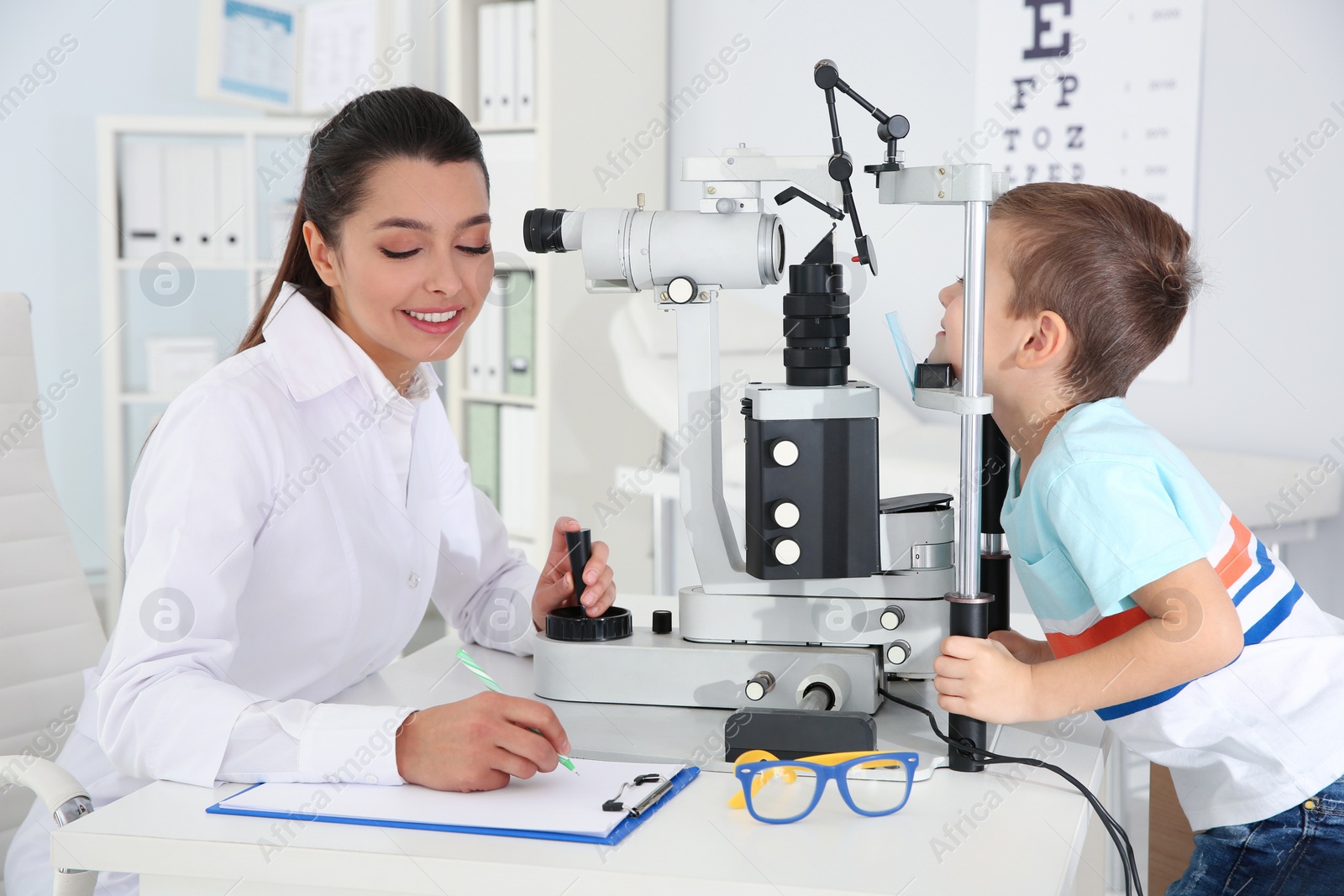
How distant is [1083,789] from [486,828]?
47cm

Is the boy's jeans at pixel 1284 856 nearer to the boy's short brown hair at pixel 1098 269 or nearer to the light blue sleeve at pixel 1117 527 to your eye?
the light blue sleeve at pixel 1117 527

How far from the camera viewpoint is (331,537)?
1179mm

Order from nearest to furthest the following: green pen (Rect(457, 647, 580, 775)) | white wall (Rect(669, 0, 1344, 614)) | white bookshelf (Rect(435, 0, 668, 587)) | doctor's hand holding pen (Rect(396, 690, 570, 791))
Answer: doctor's hand holding pen (Rect(396, 690, 570, 791))
green pen (Rect(457, 647, 580, 775))
white wall (Rect(669, 0, 1344, 614))
white bookshelf (Rect(435, 0, 668, 587))

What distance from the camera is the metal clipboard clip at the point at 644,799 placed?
2.71 ft

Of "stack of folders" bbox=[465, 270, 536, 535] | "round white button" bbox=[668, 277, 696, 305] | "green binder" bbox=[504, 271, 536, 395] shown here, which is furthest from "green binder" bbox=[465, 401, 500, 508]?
"round white button" bbox=[668, 277, 696, 305]

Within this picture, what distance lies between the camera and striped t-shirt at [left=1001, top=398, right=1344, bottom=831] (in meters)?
0.93

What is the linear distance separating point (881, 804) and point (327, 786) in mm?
440

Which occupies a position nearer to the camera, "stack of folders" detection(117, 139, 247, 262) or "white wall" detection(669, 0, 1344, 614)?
"white wall" detection(669, 0, 1344, 614)

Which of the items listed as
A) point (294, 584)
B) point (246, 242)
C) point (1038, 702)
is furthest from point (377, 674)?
point (246, 242)

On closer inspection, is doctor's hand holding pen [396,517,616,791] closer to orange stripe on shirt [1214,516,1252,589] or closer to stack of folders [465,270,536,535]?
orange stripe on shirt [1214,516,1252,589]

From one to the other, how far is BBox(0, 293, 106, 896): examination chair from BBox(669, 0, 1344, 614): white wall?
1.57m

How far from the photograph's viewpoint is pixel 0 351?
4.65ft

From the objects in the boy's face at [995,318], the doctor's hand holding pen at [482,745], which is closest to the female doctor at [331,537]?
the doctor's hand holding pen at [482,745]

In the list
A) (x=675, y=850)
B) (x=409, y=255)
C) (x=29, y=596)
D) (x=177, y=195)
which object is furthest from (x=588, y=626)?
(x=177, y=195)
